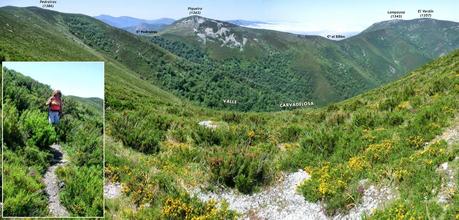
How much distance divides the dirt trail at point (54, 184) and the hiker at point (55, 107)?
0.87 metres

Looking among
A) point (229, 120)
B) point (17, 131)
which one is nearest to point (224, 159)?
point (17, 131)

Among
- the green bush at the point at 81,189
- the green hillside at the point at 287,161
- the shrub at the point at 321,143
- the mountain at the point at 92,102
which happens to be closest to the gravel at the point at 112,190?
the green hillside at the point at 287,161

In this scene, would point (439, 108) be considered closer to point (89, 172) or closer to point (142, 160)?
point (142, 160)

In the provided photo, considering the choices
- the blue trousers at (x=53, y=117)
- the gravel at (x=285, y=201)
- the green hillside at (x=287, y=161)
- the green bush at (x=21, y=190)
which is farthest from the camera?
the green hillside at (x=287, y=161)

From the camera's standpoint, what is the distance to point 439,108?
13789 mm

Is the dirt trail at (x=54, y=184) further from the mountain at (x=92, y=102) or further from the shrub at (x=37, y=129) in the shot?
the mountain at (x=92, y=102)

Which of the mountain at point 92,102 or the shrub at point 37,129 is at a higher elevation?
the mountain at point 92,102

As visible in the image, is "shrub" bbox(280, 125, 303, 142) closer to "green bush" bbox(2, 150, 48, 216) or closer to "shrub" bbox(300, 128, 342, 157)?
"shrub" bbox(300, 128, 342, 157)

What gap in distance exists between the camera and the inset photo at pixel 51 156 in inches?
303

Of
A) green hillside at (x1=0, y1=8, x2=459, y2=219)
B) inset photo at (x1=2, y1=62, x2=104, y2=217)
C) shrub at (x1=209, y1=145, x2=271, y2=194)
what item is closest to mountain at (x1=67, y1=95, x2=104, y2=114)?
inset photo at (x1=2, y1=62, x2=104, y2=217)

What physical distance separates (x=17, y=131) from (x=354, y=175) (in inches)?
301

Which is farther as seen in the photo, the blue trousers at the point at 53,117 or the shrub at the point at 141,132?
the shrub at the point at 141,132

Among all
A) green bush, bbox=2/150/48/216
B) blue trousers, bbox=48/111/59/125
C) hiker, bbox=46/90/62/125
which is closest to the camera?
hiker, bbox=46/90/62/125

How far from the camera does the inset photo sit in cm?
769
